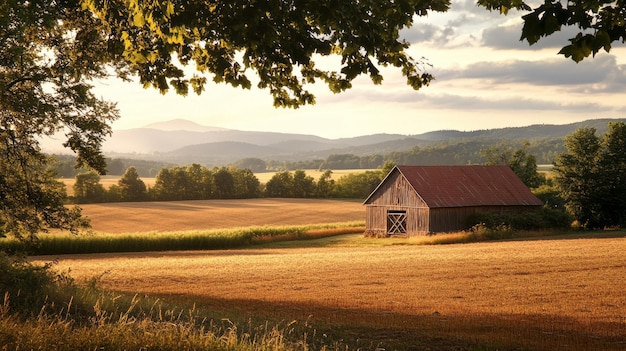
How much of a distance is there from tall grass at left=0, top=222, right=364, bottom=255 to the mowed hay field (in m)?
9.67

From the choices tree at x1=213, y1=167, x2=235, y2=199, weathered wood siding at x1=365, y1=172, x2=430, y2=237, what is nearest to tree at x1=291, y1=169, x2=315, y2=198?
tree at x1=213, y1=167, x2=235, y2=199

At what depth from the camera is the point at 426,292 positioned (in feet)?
68.7

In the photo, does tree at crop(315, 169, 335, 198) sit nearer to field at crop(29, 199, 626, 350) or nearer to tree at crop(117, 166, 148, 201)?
tree at crop(117, 166, 148, 201)

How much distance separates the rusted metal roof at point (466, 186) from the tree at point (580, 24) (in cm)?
4630

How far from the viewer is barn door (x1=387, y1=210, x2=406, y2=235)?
185 ft

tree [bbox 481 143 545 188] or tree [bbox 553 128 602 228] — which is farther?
tree [bbox 481 143 545 188]

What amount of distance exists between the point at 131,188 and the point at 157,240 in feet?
163

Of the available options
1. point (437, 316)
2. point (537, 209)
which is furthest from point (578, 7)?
point (537, 209)

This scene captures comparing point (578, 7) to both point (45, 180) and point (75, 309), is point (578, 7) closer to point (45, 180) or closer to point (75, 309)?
point (75, 309)

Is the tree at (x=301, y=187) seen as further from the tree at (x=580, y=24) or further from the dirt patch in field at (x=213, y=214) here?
the tree at (x=580, y=24)

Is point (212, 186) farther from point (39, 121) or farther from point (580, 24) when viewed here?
point (580, 24)

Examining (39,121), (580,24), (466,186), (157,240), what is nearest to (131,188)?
(157,240)

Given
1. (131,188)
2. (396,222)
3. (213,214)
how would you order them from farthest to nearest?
(131,188) → (213,214) → (396,222)

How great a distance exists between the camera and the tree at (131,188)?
95.3 metres
